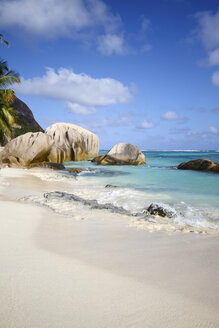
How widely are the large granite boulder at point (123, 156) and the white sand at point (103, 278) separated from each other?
18.3 meters

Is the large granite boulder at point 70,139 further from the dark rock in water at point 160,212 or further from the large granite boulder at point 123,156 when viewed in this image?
the dark rock in water at point 160,212

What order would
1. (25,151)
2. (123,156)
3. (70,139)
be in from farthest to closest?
(70,139) → (123,156) → (25,151)

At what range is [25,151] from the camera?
1534 centimetres

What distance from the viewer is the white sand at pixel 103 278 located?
1.31 m

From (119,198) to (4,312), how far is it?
5315mm

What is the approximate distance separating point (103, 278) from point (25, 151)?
14902 millimetres

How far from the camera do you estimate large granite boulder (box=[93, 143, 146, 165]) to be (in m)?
21.4

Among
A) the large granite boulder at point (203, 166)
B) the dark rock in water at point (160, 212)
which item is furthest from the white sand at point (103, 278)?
the large granite boulder at point (203, 166)

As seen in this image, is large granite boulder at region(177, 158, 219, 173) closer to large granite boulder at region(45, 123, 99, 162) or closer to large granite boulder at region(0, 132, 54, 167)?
large granite boulder at region(0, 132, 54, 167)

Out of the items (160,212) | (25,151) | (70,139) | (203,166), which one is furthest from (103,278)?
(70,139)

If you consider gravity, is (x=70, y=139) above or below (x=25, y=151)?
above

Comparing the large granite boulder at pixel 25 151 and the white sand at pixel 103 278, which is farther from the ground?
the large granite boulder at pixel 25 151

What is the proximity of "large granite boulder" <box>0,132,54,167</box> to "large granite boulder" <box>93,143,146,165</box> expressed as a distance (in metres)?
6.95

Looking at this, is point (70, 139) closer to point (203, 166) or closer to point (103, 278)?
point (203, 166)
